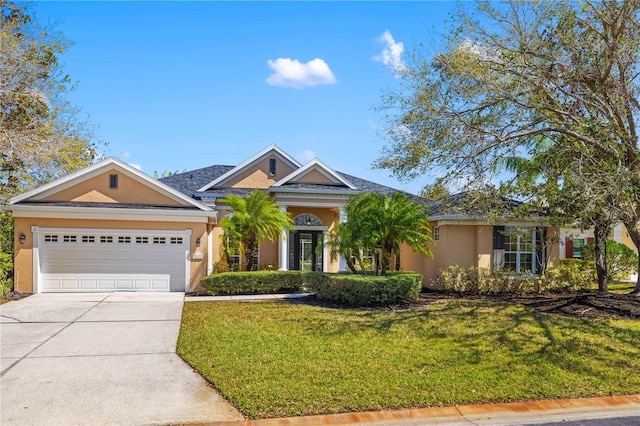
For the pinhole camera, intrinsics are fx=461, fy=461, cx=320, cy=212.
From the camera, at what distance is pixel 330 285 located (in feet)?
47.0

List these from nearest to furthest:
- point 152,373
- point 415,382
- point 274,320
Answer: point 415,382
point 152,373
point 274,320

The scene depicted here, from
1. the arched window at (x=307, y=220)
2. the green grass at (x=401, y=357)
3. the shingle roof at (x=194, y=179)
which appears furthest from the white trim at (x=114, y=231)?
the green grass at (x=401, y=357)

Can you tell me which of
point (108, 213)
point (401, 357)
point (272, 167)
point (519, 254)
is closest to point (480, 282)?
point (519, 254)

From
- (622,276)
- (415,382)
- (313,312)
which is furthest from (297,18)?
(622,276)

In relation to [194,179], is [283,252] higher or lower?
lower

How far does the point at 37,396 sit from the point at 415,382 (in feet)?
17.7

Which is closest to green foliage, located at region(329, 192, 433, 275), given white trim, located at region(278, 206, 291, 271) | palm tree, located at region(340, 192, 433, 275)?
A: palm tree, located at region(340, 192, 433, 275)

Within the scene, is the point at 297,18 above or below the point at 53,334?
above

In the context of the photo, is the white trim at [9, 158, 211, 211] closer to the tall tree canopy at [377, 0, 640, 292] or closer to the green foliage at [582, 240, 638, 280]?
the tall tree canopy at [377, 0, 640, 292]

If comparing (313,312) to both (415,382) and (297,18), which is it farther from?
(297,18)

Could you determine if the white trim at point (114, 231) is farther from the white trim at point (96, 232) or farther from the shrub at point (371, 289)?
the shrub at point (371, 289)

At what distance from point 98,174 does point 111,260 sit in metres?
3.29

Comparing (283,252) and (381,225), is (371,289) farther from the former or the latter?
(283,252)

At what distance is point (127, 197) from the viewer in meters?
17.3
